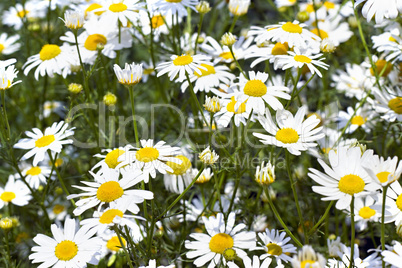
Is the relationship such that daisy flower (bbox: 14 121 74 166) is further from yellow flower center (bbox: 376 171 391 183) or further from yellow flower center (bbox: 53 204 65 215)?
yellow flower center (bbox: 376 171 391 183)

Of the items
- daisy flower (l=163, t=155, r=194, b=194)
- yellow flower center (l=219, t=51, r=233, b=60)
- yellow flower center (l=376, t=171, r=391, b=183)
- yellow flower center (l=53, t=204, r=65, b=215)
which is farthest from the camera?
yellow flower center (l=53, t=204, r=65, b=215)

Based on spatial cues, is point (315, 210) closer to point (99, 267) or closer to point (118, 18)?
point (99, 267)

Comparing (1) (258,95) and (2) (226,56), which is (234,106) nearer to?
(1) (258,95)

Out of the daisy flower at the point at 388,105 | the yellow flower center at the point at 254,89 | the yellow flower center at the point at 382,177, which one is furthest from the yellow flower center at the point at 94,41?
the yellow flower center at the point at 382,177

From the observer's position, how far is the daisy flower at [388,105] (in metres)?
1.96

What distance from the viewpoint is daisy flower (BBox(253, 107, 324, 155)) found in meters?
1.47

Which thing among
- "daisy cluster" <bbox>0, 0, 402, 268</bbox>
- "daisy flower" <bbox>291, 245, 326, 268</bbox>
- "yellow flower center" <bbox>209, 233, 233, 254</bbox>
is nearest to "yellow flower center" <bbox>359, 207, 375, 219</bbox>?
"daisy cluster" <bbox>0, 0, 402, 268</bbox>

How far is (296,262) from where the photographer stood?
1.03m

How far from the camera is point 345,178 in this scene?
135 cm

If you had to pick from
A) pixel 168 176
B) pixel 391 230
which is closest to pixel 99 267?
pixel 168 176

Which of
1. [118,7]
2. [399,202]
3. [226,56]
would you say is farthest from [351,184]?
[118,7]

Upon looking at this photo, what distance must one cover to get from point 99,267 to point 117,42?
3.47ft

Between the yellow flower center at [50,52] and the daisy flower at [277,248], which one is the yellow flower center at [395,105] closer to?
the daisy flower at [277,248]

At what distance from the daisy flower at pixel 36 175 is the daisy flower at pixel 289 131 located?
3.89 ft
